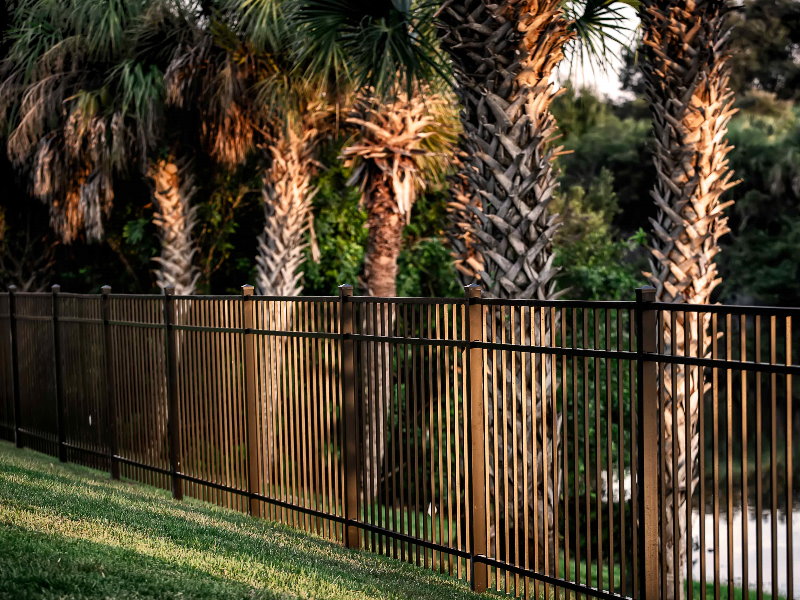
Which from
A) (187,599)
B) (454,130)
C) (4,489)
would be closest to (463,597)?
(187,599)

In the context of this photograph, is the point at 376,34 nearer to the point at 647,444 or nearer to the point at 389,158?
the point at 389,158

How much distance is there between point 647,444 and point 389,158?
10910 millimetres

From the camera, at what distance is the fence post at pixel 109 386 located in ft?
37.8

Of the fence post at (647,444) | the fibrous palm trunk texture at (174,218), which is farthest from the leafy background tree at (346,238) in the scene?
the fence post at (647,444)

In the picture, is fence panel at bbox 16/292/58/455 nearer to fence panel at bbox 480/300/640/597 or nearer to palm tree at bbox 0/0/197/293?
palm tree at bbox 0/0/197/293

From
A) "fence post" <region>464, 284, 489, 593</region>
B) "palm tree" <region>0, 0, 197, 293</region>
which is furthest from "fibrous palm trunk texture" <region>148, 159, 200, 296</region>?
"fence post" <region>464, 284, 489, 593</region>

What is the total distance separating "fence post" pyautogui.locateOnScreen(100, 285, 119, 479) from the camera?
11.5 m

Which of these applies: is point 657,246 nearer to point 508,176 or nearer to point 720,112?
point 720,112

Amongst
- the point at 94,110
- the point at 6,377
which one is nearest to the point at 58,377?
the point at 6,377

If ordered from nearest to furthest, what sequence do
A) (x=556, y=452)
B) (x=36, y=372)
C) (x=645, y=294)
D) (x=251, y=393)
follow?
1. (x=645, y=294)
2. (x=556, y=452)
3. (x=251, y=393)
4. (x=36, y=372)

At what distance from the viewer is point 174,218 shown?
19.1m

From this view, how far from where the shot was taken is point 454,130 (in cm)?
1722

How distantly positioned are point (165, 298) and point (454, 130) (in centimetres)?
809

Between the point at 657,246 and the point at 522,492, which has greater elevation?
the point at 657,246
